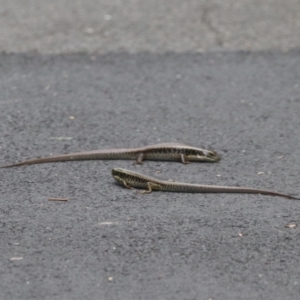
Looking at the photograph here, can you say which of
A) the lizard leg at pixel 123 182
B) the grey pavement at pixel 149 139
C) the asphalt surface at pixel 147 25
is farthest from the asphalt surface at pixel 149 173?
the asphalt surface at pixel 147 25

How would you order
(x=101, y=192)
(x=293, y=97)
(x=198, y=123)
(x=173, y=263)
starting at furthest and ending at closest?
(x=293, y=97)
(x=198, y=123)
(x=101, y=192)
(x=173, y=263)

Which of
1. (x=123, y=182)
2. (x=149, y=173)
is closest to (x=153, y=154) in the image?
(x=149, y=173)

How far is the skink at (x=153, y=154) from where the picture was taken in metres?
6.96

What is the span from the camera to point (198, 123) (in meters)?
7.96

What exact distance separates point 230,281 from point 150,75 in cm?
494

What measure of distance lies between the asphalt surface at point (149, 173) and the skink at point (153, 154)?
0.26 feet

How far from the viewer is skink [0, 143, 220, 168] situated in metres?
6.96

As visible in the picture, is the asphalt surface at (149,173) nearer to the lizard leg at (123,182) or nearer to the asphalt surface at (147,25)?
the lizard leg at (123,182)

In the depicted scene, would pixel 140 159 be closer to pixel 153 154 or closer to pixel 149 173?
pixel 153 154

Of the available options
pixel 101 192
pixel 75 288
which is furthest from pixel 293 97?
pixel 75 288

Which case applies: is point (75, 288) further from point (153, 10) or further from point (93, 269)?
point (153, 10)

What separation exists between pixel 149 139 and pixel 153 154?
50 cm

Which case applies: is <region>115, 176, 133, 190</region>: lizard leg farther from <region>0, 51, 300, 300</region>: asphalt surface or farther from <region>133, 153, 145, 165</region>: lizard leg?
<region>133, 153, 145, 165</region>: lizard leg

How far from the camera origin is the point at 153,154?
7027mm
